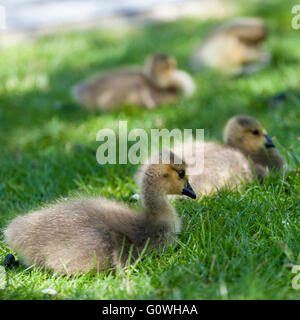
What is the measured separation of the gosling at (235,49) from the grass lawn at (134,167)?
9.2 inches

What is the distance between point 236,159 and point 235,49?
366 cm

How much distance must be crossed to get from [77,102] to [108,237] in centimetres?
350

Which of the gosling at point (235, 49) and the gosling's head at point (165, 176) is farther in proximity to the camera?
the gosling at point (235, 49)

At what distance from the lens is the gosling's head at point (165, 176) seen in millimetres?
3027

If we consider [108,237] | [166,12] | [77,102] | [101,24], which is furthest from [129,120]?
[166,12]

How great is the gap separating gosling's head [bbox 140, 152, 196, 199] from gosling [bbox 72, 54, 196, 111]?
285 cm

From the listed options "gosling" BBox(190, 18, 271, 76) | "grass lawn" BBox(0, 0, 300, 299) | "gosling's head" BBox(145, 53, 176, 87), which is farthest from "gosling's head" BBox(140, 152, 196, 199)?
"gosling" BBox(190, 18, 271, 76)

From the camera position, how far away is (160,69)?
593 centimetres

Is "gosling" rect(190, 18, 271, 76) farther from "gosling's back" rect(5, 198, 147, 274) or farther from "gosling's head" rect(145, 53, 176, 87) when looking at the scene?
"gosling's back" rect(5, 198, 147, 274)

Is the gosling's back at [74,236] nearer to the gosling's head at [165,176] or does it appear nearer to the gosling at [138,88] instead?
the gosling's head at [165,176]

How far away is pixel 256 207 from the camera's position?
9.89 ft

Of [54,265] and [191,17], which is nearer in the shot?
[54,265]

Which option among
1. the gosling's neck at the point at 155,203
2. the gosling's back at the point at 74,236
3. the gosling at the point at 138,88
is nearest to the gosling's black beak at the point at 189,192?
the gosling's neck at the point at 155,203
